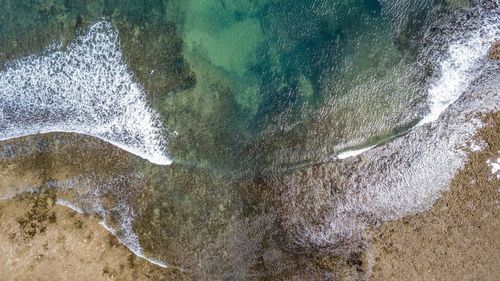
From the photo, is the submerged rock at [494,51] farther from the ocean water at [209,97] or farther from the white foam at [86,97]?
the white foam at [86,97]

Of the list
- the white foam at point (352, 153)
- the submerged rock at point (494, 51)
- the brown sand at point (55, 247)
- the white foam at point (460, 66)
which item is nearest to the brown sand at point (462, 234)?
the white foam at point (460, 66)

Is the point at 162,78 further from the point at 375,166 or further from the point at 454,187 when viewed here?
the point at 454,187

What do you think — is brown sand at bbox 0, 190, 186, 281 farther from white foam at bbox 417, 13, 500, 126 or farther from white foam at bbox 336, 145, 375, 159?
white foam at bbox 417, 13, 500, 126

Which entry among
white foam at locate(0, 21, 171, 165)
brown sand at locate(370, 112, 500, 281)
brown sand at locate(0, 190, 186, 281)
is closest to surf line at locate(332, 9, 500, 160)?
brown sand at locate(370, 112, 500, 281)

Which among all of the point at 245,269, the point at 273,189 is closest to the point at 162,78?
the point at 273,189

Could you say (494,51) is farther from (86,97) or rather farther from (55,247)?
(55,247)

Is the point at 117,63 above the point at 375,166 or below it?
above
